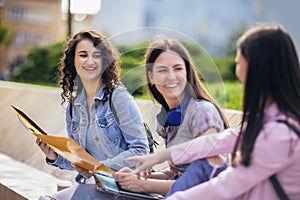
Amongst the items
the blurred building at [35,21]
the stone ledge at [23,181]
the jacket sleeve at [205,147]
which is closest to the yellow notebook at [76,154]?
the jacket sleeve at [205,147]

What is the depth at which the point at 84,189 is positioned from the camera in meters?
3.08

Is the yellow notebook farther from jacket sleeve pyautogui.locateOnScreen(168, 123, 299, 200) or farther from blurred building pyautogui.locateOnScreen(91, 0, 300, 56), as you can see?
blurred building pyautogui.locateOnScreen(91, 0, 300, 56)

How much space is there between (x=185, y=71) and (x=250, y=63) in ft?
1.43

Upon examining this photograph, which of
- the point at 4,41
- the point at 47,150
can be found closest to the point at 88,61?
the point at 47,150

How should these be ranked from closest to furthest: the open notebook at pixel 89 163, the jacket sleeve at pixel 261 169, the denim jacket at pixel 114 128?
the jacket sleeve at pixel 261 169 < the open notebook at pixel 89 163 < the denim jacket at pixel 114 128

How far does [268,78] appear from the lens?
2406 mm

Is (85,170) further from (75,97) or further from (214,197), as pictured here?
(214,197)

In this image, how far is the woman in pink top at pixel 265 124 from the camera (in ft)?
7.65

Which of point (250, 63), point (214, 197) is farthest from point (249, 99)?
point (214, 197)

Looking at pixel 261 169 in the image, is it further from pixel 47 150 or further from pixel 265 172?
pixel 47 150

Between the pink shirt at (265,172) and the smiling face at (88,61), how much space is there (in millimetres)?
940

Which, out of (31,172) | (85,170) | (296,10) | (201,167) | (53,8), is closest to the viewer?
(201,167)

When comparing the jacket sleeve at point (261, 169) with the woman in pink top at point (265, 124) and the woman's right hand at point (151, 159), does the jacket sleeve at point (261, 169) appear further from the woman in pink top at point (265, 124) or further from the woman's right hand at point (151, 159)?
the woman's right hand at point (151, 159)

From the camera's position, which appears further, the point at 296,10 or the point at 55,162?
the point at 296,10
